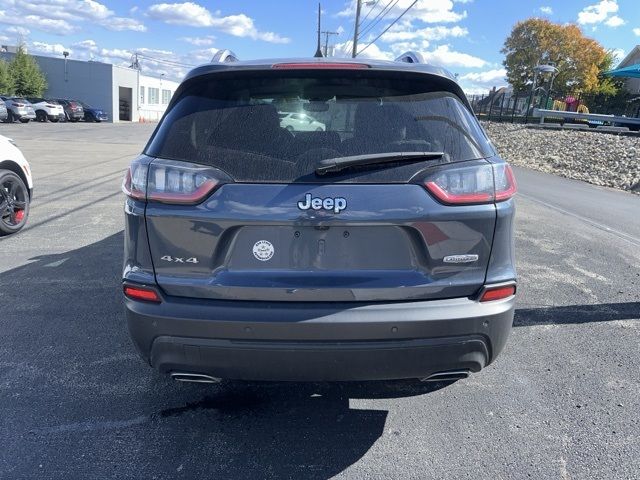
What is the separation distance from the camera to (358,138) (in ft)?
7.75

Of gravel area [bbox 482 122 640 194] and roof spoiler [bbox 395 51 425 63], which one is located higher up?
roof spoiler [bbox 395 51 425 63]

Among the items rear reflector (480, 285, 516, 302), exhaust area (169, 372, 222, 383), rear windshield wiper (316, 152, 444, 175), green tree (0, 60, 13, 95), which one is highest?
green tree (0, 60, 13, 95)

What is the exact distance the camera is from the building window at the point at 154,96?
64.8 meters

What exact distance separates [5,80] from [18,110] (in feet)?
48.2

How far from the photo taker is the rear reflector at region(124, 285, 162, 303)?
230 centimetres

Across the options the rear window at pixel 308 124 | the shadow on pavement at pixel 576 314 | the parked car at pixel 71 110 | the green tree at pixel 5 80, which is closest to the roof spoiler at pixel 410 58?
the rear window at pixel 308 124

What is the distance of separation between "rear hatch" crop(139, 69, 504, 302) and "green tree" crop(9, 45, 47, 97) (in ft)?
174

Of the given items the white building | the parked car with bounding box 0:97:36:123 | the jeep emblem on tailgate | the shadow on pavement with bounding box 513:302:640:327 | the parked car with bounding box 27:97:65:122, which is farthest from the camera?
the white building

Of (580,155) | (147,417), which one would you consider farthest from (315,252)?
(580,155)

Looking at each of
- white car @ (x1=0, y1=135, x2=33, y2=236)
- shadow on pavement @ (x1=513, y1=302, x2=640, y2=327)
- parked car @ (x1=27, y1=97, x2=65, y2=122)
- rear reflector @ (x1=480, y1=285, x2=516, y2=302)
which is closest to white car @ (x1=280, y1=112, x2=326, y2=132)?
rear reflector @ (x1=480, y1=285, x2=516, y2=302)

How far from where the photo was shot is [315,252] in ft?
7.34

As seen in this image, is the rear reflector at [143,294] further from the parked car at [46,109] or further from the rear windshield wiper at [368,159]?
the parked car at [46,109]

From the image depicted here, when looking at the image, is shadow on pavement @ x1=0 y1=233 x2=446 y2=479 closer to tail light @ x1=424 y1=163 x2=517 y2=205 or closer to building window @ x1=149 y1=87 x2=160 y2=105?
tail light @ x1=424 y1=163 x2=517 y2=205

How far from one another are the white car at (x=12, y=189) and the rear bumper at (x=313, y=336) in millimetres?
5111
